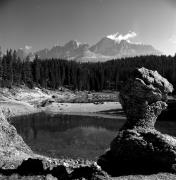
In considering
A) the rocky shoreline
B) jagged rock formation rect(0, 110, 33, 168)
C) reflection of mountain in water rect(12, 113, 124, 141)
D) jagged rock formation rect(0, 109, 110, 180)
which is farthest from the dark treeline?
the rocky shoreline

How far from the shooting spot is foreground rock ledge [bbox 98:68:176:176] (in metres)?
16.3

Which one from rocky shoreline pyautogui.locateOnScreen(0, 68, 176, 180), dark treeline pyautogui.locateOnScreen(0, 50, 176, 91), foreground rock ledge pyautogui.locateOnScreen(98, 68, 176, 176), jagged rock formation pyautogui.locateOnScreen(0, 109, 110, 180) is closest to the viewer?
jagged rock formation pyautogui.locateOnScreen(0, 109, 110, 180)

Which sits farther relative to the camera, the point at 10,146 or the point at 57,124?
the point at 57,124

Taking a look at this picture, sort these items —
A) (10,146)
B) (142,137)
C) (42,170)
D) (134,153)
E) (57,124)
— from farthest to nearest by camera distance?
(57,124)
(10,146)
(142,137)
(134,153)
(42,170)

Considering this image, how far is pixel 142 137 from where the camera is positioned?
1695cm

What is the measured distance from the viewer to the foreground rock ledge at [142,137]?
16.3m

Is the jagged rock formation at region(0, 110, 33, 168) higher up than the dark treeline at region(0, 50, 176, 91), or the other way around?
the dark treeline at region(0, 50, 176, 91)

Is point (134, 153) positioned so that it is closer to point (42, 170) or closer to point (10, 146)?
point (42, 170)

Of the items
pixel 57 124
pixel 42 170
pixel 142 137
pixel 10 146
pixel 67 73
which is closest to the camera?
pixel 42 170

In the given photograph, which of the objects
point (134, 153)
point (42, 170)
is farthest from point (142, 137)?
point (42, 170)

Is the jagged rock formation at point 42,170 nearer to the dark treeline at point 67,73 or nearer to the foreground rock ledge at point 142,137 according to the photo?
the foreground rock ledge at point 142,137

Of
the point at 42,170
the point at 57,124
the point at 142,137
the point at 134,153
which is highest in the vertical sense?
the point at 142,137

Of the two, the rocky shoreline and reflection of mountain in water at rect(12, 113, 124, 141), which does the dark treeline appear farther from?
the rocky shoreline

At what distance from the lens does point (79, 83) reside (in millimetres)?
173125
